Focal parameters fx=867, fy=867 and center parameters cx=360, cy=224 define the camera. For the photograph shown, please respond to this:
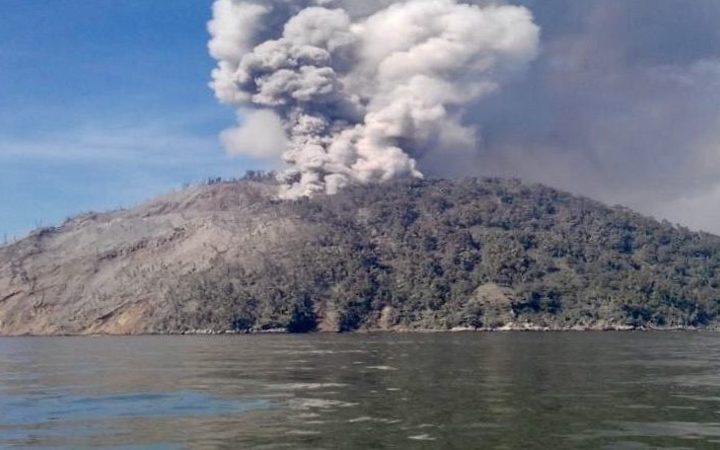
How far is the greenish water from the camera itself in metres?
45.9

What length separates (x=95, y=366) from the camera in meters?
111

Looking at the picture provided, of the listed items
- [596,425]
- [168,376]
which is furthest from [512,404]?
[168,376]

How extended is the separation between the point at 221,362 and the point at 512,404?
62505 mm

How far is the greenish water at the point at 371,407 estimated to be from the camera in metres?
45.9

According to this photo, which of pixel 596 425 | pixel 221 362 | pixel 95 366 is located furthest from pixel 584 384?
pixel 95 366

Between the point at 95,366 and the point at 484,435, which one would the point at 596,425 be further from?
the point at 95,366

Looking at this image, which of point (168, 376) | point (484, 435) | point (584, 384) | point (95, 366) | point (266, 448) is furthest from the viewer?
point (95, 366)

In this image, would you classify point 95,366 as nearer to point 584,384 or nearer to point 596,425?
point 584,384

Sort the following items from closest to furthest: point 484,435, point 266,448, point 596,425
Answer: point 266,448, point 484,435, point 596,425

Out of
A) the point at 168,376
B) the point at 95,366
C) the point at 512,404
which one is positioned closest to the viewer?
the point at 512,404

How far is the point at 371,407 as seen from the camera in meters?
58.5

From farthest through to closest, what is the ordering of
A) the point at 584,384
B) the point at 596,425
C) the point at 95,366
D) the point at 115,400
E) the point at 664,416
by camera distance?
the point at 95,366 < the point at 584,384 < the point at 115,400 < the point at 664,416 < the point at 596,425

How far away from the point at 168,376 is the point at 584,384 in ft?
137

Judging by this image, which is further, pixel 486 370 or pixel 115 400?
pixel 486 370
